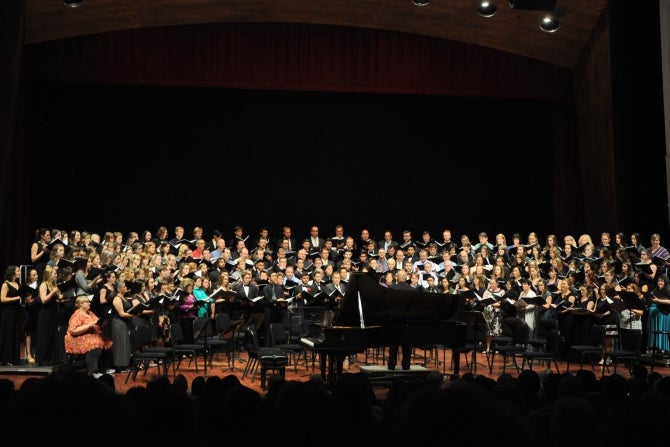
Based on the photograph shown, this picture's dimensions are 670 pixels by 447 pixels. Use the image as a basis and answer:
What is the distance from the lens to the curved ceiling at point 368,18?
14258mm

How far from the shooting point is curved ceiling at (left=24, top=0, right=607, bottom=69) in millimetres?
14258

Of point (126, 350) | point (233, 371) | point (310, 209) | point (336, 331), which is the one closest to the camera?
point (336, 331)

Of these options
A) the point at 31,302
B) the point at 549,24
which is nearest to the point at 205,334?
the point at 31,302

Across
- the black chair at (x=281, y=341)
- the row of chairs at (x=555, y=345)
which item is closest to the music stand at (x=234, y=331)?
the black chair at (x=281, y=341)

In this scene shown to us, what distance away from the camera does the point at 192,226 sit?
53.1ft

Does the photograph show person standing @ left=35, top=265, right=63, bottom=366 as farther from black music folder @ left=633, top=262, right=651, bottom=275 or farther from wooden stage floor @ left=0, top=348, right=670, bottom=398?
black music folder @ left=633, top=262, right=651, bottom=275

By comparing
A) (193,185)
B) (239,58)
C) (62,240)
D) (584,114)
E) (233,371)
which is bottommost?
(233,371)

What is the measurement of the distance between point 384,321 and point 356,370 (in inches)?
81.1

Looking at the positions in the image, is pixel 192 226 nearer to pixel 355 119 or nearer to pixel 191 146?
pixel 191 146

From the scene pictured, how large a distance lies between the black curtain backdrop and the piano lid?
819 cm

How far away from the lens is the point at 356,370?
33.4ft

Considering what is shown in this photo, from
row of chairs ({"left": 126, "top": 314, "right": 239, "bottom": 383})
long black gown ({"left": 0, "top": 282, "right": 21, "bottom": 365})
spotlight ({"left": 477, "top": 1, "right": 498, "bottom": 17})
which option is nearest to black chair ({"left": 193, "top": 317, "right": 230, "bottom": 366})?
row of chairs ({"left": 126, "top": 314, "right": 239, "bottom": 383})

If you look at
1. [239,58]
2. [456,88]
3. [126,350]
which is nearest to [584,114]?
[456,88]

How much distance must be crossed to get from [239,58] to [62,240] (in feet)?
18.1
